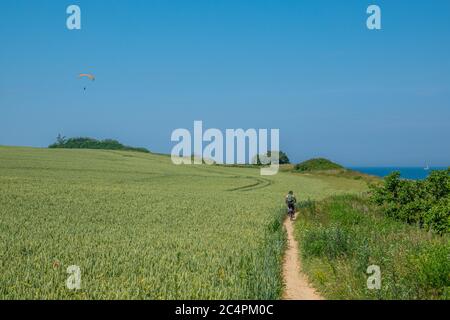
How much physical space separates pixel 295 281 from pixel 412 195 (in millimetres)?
17732

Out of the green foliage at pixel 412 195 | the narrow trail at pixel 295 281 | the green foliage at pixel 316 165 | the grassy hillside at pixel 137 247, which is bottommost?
the narrow trail at pixel 295 281

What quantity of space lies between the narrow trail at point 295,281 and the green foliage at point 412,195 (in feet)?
38.8

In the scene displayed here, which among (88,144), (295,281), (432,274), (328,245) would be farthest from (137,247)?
(88,144)

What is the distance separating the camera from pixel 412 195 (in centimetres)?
2809

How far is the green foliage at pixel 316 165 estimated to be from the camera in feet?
355

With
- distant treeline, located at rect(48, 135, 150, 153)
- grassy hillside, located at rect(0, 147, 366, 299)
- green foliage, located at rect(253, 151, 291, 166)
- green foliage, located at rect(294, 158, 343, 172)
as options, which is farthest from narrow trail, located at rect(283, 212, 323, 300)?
distant treeline, located at rect(48, 135, 150, 153)

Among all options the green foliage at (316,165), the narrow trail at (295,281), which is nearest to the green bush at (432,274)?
the narrow trail at (295,281)

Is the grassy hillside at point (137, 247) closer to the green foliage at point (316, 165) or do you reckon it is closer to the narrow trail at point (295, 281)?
the narrow trail at point (295, 281)

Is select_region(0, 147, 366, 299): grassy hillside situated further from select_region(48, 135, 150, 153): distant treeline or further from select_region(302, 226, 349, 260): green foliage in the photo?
select_region(48, 135, 150, 153): distant treeline

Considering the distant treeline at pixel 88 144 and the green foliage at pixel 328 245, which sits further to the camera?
the distant treeline at pixel 88 144

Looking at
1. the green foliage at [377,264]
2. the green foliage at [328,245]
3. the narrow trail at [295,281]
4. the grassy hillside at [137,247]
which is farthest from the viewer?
the green foliage at [328,245]

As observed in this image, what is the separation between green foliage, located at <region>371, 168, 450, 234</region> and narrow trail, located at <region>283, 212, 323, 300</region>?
11.8 m

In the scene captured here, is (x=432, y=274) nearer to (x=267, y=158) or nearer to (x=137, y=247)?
(x=137, y=247)

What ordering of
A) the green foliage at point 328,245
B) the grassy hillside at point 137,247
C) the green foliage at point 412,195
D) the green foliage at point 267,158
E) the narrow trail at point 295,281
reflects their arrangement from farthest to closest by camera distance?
the green foliage at point 267,158 < the green foliage at point 412,195 < the green foliage at point 328,245 < the narrow trail at point 295,281 < the grassy hillside at point 137,247
